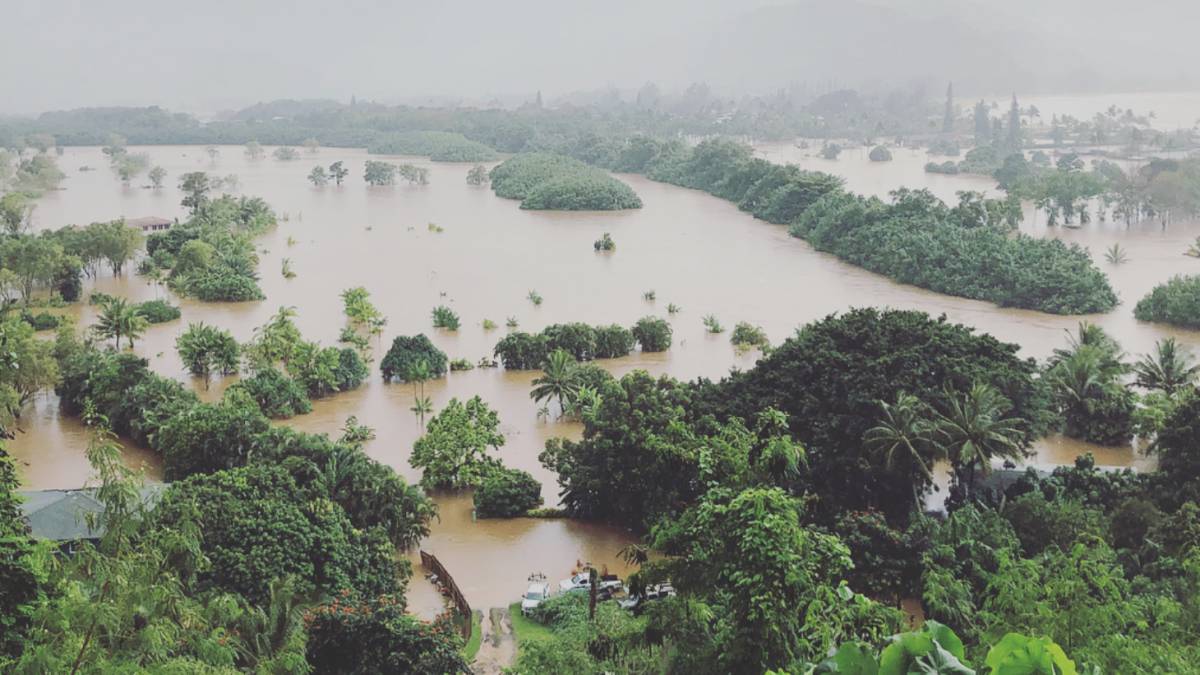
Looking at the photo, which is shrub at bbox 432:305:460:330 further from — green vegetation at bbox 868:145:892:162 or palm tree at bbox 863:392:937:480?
green vegetation at bbox 868:145:892:162

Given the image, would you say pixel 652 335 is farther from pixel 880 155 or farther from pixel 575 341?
pixel 880 155

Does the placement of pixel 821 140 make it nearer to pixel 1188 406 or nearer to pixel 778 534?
pixel 1188 406

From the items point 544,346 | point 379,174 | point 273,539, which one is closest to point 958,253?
point 544,346

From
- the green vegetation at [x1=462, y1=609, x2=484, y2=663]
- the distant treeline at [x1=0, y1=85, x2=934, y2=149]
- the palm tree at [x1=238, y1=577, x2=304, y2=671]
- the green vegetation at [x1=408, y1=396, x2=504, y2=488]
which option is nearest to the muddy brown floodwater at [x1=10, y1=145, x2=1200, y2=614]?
the green vegetation at [x1=408, y1=396, x2=504, y2=488]

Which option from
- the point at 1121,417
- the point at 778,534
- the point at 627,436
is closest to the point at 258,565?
the point at 627,436

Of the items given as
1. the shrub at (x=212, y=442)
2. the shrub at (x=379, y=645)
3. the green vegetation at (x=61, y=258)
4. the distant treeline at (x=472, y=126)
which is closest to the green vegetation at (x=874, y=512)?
the shrub at (x=379, y=645)

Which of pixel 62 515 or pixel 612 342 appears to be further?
pixel 612 342

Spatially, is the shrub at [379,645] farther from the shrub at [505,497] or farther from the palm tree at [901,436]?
the palm tree at [901,436]
